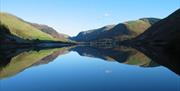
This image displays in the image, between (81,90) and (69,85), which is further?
(69,85)

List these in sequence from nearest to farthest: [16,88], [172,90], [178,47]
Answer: [172,90], [16,88], [178,47]

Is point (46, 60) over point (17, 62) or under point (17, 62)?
under

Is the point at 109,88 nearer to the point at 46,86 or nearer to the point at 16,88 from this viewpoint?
the point at 46,86

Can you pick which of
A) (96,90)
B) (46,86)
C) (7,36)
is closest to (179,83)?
(96,90)

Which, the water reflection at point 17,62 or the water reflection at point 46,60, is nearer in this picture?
the water reflection at point 17,62

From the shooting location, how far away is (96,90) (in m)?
29.9

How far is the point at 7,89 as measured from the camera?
31.0m

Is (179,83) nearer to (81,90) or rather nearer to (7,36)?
(81,90)

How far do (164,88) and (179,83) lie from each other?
2.89 meters

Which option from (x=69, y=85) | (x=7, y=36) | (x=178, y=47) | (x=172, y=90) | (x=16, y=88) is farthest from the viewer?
(x=7, y=36)

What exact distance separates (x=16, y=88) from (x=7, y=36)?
144509 mm

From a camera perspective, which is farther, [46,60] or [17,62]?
[46,60]

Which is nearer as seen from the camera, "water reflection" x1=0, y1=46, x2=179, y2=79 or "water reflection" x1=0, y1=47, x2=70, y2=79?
"water reflection" x1=0, y1=47, x2=70, y2=79

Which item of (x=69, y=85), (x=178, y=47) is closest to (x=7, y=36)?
(x=178, y=47)
